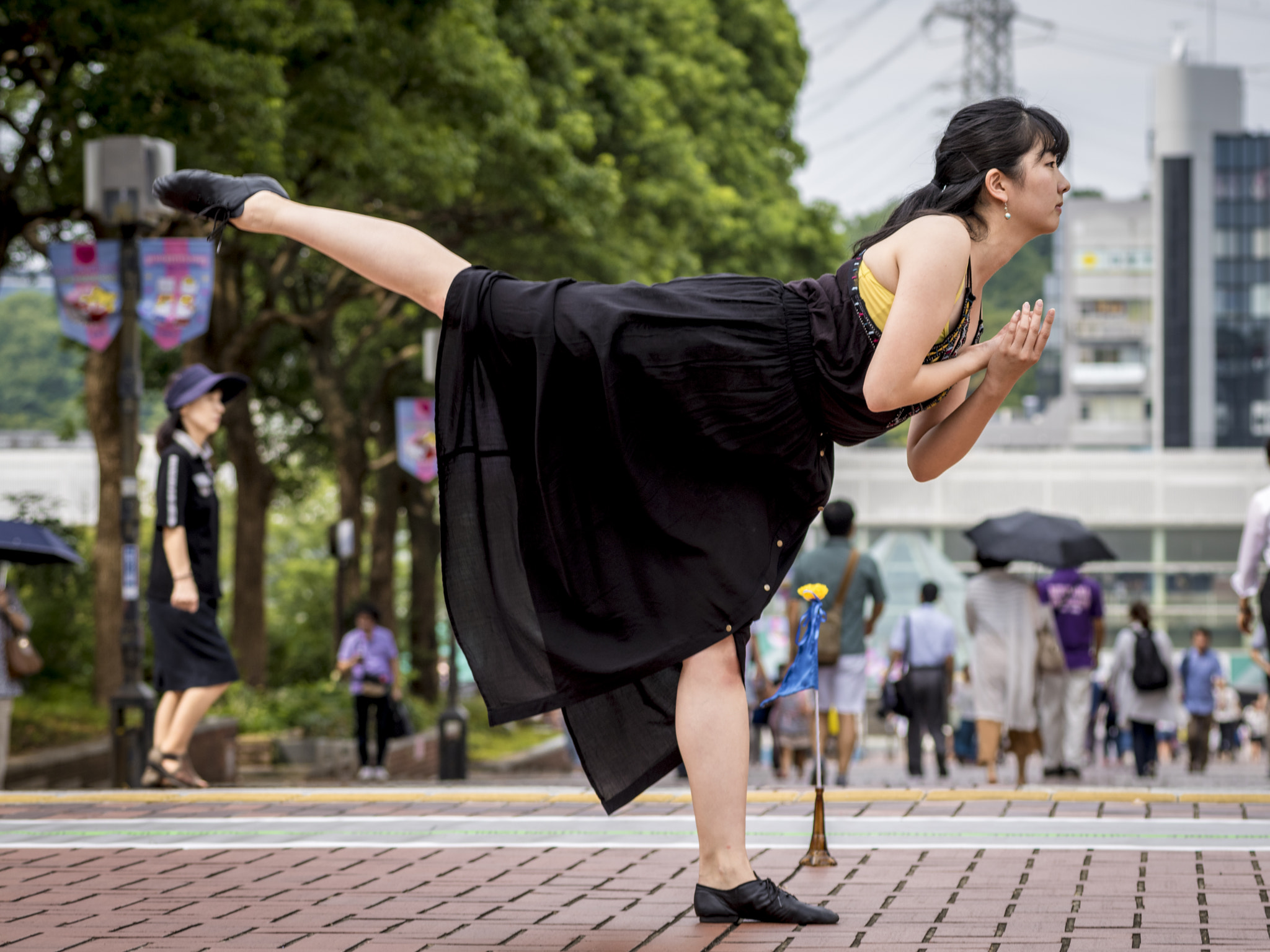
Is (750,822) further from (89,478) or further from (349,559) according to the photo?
(89,478)

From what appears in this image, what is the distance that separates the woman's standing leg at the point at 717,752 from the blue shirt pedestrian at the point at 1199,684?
16130 millimetres

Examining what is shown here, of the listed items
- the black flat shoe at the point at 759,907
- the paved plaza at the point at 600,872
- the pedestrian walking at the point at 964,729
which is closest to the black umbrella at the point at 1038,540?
the paved plaza at the point at 600,872

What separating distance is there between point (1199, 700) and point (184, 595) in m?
14.1

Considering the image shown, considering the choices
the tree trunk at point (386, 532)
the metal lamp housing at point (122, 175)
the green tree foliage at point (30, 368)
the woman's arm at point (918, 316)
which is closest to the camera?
the woman's arm at point (918, 316)

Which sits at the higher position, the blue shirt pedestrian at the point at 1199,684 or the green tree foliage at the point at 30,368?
the green tree foliage at the point at 30,368

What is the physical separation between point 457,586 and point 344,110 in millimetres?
14014

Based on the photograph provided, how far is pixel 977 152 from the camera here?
421 centimetres

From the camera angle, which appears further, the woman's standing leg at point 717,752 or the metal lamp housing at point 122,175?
the metal lamp housing at point 122,175

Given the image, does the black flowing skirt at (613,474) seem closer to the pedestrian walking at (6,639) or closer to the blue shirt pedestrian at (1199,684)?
the pedestrian walking at (6,639)

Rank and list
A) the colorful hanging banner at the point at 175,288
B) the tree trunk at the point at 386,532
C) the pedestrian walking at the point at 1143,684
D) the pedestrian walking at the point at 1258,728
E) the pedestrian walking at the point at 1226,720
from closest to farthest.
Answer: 1. the colorful hanging banner at the point at 175,288
2. the pedestrian walking at the point at 1143,684
3. the tree trunk at the point at 386,532
4. the pedestrian walking at the point at 1226,720
5. the pedestrian walking at the point at 1258,728

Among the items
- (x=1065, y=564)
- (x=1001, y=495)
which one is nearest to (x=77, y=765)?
(x=1065, y=564)

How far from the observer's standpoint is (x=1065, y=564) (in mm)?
13062

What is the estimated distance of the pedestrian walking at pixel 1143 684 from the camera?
15.4m

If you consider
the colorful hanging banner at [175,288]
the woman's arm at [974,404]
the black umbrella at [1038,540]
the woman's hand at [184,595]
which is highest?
the colorful hanging banner at [175,288]
